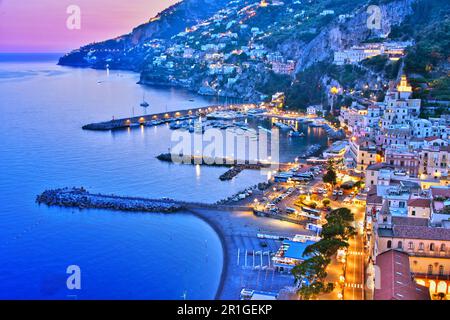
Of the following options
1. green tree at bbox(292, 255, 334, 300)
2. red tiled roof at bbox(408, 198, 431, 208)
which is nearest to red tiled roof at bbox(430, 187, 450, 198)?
red tiled roof at bbox(408, 198, 431, 208)

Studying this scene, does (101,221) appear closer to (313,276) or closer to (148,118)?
(313,276)

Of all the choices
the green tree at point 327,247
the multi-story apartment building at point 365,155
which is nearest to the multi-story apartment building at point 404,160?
the multi-story apartment building at point 365,155

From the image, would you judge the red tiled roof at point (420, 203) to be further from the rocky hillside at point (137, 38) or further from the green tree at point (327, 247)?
the rocky hillside at point (137, 38)

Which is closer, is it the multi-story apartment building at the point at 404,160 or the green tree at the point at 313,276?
the green tree at the point at 313,276

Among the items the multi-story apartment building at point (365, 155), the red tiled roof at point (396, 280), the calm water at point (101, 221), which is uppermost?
the multi-story apartment building at point (365, 155)

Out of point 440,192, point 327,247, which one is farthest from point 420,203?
point 327,247
